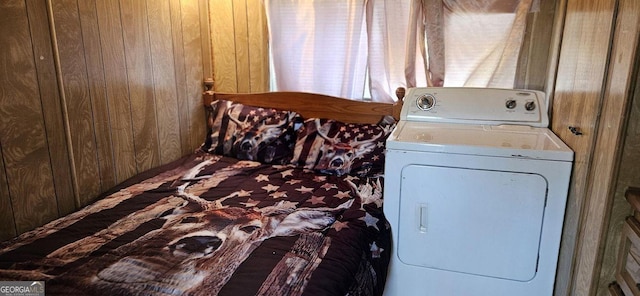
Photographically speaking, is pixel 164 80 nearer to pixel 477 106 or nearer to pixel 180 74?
pixel 180 74

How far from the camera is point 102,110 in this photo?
1948 millimetres

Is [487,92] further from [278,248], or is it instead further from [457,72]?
[278,248]

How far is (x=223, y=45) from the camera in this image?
2719mm

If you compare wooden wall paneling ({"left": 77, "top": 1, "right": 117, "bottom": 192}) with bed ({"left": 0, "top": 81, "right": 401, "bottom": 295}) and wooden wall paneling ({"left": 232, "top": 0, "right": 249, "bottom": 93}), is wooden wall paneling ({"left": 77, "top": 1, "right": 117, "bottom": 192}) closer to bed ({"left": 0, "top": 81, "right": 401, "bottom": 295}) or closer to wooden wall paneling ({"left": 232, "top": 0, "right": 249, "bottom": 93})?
bed ({"left": 0, "top": 81, "right": 401, "bottom": 295})

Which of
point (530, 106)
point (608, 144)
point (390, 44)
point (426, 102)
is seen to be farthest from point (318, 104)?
point (608, 144)

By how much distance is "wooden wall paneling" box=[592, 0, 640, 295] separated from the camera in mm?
1033

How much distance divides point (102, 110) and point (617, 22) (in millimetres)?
2092

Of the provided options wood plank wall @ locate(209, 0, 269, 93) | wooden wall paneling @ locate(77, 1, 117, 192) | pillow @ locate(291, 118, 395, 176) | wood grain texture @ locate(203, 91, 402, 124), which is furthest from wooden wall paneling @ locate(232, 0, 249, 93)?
wooden wall paneling @ locate(77, 1, 117, 192)

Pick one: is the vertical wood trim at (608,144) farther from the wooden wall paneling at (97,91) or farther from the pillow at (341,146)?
the wooden wall paneling at (97,91)

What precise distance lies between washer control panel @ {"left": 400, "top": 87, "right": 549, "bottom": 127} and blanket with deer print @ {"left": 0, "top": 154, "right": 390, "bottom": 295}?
456 mm

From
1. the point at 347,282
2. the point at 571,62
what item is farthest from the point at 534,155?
the point at 347,282

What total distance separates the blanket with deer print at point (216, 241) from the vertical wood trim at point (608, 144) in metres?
0.69

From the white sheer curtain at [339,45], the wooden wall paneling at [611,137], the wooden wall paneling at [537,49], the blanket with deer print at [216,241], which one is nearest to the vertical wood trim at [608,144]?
the wooden wall paneling at [611,137]

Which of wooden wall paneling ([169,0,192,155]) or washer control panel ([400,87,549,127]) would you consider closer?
washer control panel ([400,87,549,127])
